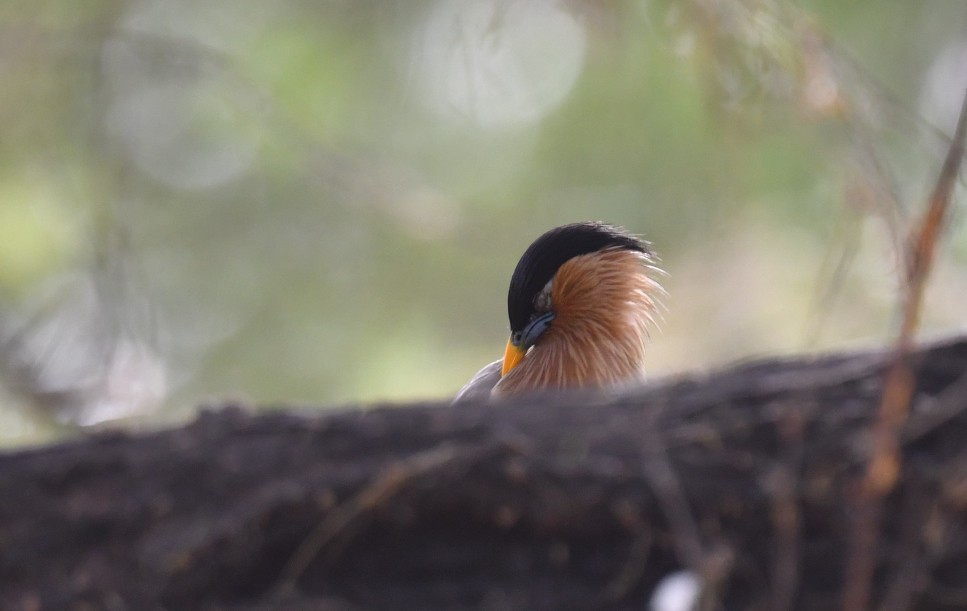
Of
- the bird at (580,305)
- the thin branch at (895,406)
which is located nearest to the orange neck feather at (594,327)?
Result: the bird at (580,305)

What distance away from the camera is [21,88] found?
455 cm

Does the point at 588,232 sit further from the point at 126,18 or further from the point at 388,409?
the point at 126,18

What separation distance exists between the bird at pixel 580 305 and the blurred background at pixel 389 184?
490 millimetres

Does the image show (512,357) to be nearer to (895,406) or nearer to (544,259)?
(544,259)

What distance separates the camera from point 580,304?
3.94 m

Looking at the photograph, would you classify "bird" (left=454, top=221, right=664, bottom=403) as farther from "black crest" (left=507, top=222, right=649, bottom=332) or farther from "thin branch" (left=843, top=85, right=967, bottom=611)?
"thin branch" (left=843, top=85, right=967, bottom=611)

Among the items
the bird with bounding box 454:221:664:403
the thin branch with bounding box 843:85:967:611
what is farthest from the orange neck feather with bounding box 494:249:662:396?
the thin branch with bounding box 843:85:967:611

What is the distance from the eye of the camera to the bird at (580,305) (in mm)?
3832

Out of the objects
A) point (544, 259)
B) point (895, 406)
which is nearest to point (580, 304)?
point (544, 259)

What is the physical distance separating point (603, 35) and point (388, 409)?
2058mm

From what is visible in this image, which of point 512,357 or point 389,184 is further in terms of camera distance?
point 389,184

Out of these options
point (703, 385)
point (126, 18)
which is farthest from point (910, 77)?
point (703, 385)

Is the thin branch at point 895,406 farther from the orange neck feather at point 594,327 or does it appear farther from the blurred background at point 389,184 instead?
the orange neck feather at point 594,327

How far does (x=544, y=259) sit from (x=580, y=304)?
7.7 inches
